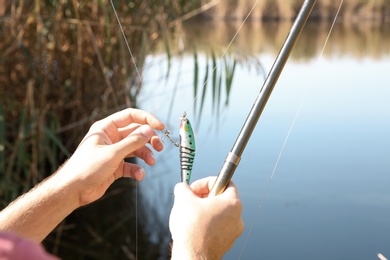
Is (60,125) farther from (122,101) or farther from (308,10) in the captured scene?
(308,10)

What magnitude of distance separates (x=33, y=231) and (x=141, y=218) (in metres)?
2.11

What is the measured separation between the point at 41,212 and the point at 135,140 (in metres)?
0.17

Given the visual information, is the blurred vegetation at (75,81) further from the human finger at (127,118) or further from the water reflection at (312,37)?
the water reflection at (312,37)

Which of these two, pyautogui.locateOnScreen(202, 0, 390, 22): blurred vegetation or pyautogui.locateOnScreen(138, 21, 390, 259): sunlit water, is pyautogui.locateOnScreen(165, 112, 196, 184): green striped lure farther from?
pyautogui.locateOnScreen(202, 0, 390, 22): blurred vegetation

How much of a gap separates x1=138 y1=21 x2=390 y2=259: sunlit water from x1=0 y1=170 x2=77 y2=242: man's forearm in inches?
53.6

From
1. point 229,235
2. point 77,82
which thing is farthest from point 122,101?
point 229,235

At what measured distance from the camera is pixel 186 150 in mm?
827

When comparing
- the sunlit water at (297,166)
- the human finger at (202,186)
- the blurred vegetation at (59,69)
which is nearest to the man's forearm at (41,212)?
the human finger at (202,186)

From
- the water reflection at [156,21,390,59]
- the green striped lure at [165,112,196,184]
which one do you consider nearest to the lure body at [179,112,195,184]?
the green striped lure at [165,112,196,184]

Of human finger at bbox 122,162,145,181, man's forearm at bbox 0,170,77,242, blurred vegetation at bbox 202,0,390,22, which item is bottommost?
blurred vegetation at bbox 202,0,390,22

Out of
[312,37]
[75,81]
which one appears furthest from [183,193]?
[312,37]

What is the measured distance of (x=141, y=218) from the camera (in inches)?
118

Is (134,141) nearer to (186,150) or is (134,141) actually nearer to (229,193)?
(186,150)

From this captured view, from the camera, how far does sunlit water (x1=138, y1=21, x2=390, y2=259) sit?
8.96ft
